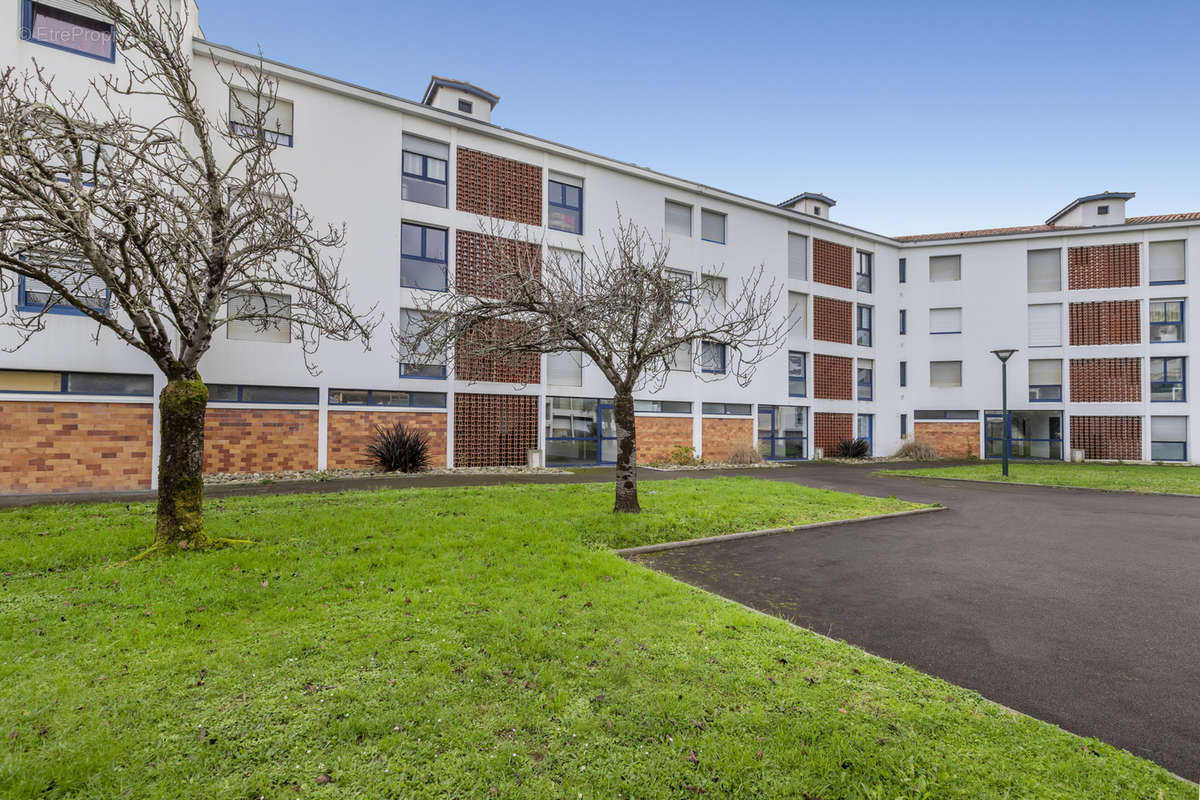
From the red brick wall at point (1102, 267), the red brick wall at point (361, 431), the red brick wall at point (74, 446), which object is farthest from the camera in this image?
the red brick wall at point (1102, 267)

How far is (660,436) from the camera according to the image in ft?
65.6

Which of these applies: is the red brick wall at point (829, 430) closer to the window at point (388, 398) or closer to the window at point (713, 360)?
the window at point (713, 360)

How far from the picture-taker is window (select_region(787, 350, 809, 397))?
2319 cm

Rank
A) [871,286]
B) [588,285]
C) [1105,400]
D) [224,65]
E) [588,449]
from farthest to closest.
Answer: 1. [871,286]
2. [1105,400]
3. [588,449]
4. [224,65]
5. [588,285]

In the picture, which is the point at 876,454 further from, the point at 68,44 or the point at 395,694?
the point at 68,44

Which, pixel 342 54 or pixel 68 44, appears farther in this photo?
pixel 342 54

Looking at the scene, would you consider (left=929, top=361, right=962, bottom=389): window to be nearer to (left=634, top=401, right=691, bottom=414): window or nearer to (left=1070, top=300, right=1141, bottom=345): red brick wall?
(left=1070, top=300, right=1141, bottom=345): red brick wall

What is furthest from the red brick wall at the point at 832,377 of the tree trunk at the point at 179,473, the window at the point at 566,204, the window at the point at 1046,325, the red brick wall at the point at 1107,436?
the tree trunk at the point at 179,473

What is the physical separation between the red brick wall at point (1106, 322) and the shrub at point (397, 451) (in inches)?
1120

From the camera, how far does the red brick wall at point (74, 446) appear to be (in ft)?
37.3

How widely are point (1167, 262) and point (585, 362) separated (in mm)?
26674

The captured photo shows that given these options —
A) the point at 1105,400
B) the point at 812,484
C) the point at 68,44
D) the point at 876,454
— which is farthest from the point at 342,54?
the point at 1105,400

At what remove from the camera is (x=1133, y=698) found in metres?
3.25

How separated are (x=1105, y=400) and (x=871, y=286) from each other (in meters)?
11.0
